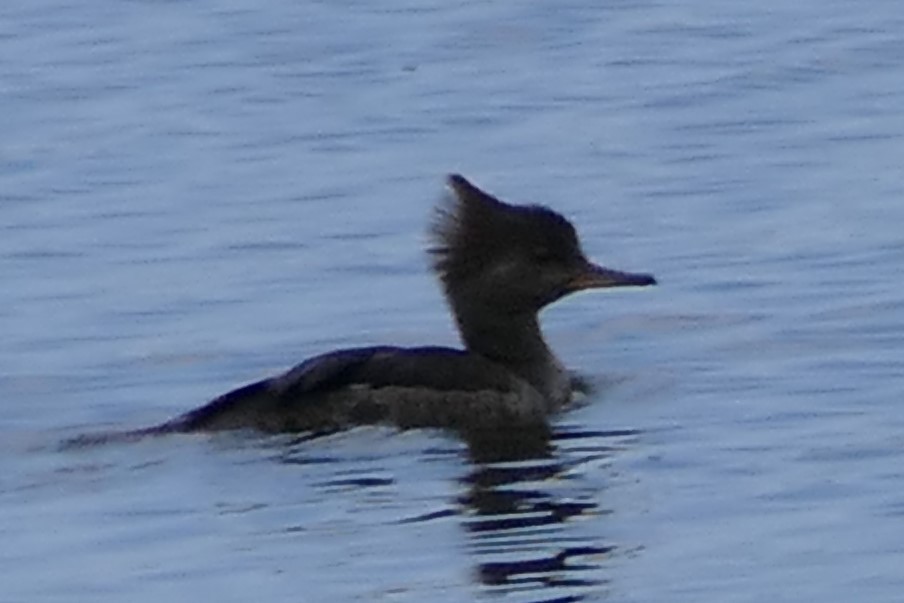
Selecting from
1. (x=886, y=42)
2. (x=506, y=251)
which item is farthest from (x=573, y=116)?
(x=506, y=251)

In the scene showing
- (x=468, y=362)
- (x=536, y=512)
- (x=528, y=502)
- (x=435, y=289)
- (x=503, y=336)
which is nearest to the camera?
(x=536, y=512)

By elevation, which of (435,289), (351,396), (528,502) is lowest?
(435,289)

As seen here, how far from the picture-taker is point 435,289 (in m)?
18.7

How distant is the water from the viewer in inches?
532

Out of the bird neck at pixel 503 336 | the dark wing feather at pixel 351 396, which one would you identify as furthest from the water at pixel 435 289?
the bird neck at pixel 503 336

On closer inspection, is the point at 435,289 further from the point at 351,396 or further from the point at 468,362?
the point at 351,396

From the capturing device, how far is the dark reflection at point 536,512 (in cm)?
1310

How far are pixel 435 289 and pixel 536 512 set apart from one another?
462cm

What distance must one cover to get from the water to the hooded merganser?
18 cm

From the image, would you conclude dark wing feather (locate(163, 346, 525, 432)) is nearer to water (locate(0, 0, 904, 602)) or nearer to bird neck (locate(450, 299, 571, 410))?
water (locate(0, 0, 904, 602))

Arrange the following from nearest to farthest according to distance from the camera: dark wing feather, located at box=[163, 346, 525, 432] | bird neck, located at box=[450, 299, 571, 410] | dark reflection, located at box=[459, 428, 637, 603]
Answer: dark reflection, located at box=[459, 428, 637, 603], dark wing feather, located at box=[163, 346, 525, 432], bird neck, located at box=[450, 299, 571, 410]

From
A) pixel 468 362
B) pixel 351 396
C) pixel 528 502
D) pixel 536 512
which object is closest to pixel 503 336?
pixel 468 362

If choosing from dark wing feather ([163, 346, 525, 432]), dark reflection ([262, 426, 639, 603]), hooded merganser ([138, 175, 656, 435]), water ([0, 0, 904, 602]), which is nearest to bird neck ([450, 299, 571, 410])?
hooded merganser ([138, 175, 656, 435])

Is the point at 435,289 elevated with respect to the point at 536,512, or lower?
lower
